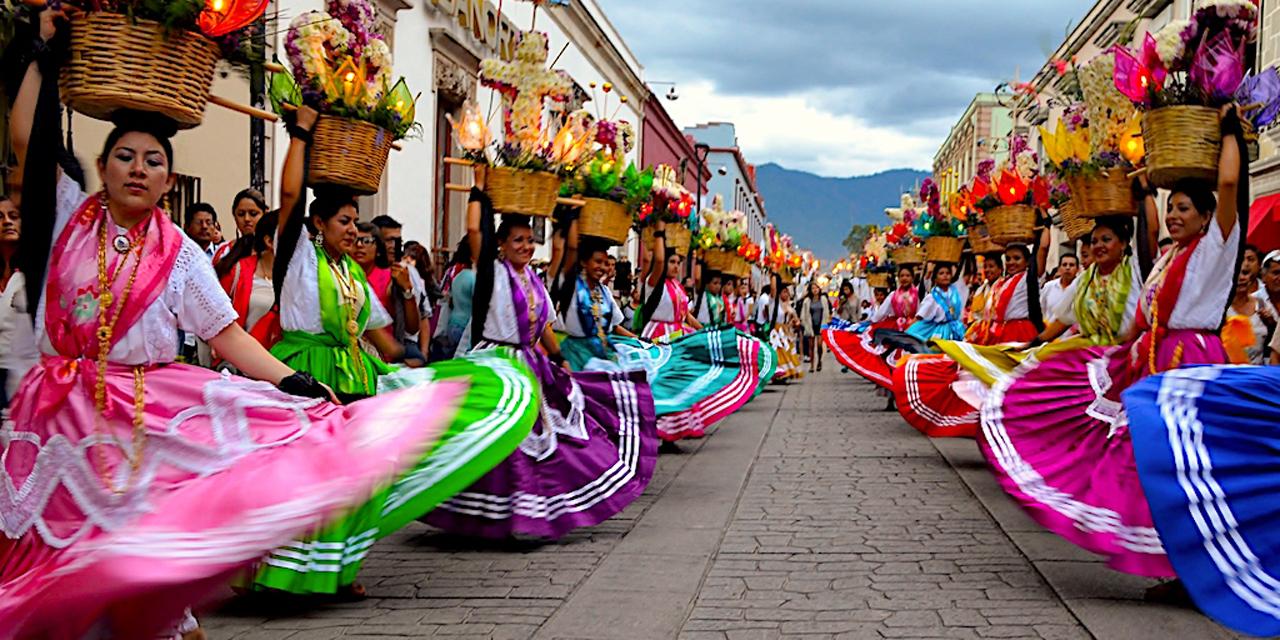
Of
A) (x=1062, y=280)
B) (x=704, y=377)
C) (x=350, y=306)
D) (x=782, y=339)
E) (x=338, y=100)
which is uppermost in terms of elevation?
(x=338, y=100)

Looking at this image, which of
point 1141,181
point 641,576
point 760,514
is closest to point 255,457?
point 641,576

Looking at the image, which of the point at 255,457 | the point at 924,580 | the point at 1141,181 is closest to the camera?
the point at 255,457

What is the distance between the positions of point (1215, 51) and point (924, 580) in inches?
105

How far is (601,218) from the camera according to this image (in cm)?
870

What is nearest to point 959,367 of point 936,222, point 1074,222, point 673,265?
point 1074,222

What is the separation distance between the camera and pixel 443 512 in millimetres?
6070

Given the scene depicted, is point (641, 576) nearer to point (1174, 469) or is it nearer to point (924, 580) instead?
point (924, 580)

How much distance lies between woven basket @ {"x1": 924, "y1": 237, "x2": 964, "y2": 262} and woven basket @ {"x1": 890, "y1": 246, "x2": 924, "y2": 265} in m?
2.82

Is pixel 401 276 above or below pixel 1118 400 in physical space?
above

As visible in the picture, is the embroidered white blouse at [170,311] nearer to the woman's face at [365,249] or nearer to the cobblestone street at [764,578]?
the cobblestone street at [764,578]

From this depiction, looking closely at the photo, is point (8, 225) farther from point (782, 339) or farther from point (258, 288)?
point (782, 339)

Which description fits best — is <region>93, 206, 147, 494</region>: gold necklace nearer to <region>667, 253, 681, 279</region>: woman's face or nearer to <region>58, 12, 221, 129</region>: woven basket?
<region>58, 12, 221, 129</region>: woven basket

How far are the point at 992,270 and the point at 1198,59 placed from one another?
681 centimetres

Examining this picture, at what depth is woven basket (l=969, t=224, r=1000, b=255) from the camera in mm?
11945
